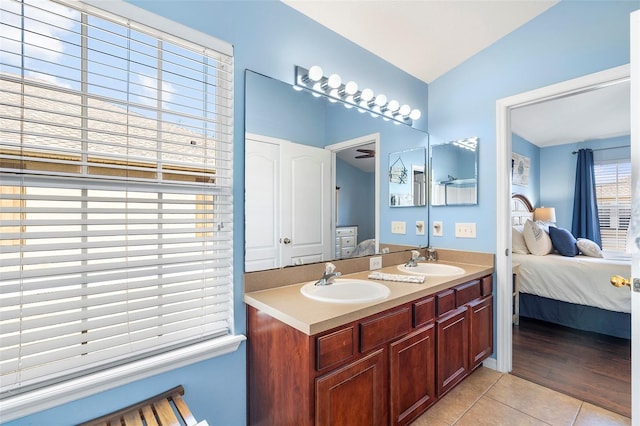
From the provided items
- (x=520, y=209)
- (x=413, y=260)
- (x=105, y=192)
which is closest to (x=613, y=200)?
(x=520, y=209)

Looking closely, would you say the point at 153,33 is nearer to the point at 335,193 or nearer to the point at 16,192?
the point at 16,192

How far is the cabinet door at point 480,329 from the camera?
6.77 feet

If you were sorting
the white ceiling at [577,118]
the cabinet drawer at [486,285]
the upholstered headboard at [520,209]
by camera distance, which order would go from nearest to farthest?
the cabinet drawer at [486,285] < the white ceiling at [577,118] < the upholstered headboard at [520,209]

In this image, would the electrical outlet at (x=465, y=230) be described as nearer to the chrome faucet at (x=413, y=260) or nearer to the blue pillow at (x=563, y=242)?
the chrome faucet at (x=413, y=260)

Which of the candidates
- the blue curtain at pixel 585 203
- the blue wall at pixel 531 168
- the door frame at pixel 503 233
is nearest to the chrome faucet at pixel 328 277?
A: the door frame at pixel 503 233

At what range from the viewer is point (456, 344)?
6.33ft

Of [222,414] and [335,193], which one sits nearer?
[222,414]

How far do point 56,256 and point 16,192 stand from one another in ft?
0.83

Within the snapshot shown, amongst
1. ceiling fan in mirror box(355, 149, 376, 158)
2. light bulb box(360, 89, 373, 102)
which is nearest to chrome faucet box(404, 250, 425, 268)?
ceiling fan in mirror box(355, 149, 376, 158)

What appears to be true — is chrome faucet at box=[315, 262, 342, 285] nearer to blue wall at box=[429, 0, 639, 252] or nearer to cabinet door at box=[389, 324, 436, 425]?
cabinet door at box=[389, 324, 436, 425]

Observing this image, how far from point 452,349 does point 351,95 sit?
180 cm

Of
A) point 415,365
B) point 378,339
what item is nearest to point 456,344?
point 415,365

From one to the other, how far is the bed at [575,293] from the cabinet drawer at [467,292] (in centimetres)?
146

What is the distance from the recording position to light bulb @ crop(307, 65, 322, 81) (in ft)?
5.75
